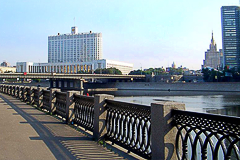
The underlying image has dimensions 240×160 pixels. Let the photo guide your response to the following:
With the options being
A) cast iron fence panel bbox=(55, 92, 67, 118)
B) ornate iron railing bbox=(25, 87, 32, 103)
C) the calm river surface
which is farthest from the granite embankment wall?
cast iron fence panel bbox=(55, 92, 67, 118)

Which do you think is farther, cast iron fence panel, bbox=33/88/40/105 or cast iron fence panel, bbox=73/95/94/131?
cast iron fence panel, bbox=33/88/40/105

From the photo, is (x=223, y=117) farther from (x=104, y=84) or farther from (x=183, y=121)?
(x=104, y=84)

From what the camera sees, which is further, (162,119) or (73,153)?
(73,153)

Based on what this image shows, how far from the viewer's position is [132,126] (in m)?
6.03

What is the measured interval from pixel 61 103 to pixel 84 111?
10.6 feet

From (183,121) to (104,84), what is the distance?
114461 mm

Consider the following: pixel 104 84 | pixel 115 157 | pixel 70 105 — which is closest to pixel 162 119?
pixel 115 157

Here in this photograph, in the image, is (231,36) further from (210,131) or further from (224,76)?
(210,131)

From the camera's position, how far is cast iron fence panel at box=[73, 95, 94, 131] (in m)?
8.22

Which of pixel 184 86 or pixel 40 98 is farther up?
→ pixel 40 98

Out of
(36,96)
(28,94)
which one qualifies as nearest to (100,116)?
(36,96)

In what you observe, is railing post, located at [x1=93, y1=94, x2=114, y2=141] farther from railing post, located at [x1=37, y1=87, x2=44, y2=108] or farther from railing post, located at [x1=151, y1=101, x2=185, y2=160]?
railing post, located at [x1=37, y1=87, x2=44, y2=108]

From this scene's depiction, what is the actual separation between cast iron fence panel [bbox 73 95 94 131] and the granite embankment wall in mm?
81636

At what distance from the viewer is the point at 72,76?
89.8 metres
